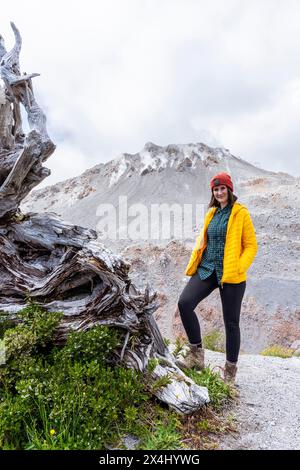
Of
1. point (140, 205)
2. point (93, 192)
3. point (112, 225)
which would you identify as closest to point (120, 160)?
point (93, 192)

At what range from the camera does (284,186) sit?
29016 mm

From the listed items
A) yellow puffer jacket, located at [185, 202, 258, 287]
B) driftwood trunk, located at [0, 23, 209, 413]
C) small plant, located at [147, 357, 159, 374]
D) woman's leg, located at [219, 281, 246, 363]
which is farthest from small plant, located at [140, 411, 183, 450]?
yellow puffer jacket, located at [185, 202, 258, 287]

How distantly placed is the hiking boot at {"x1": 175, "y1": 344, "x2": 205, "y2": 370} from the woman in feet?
0.61

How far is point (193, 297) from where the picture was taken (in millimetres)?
4648

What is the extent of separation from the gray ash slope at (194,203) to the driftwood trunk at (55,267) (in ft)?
46.4

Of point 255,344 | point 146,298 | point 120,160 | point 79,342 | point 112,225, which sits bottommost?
point 255,344

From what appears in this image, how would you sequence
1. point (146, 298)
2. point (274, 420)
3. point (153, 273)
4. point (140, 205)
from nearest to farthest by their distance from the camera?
point (274, 420), point (146, 298), point (153, 273), point (140, 205)

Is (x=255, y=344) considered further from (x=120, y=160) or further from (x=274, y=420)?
(x=120, y=160)

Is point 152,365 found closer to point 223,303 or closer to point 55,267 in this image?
point 223,303

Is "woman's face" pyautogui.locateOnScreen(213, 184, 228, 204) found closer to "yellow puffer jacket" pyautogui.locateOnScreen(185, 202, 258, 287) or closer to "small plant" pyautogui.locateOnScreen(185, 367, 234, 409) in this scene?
"yellow puffer jacket" pyautogui.locateOnScreen(185, 202, 258, 287)

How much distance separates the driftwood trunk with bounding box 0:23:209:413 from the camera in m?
4.41

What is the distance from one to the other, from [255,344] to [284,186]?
1603 cm

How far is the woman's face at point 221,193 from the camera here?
4645 millimetres

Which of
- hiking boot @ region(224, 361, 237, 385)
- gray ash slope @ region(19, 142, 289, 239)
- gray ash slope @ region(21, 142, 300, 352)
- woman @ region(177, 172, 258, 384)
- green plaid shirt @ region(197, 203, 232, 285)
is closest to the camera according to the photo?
woman @ region(177, 172, 258, 384)
